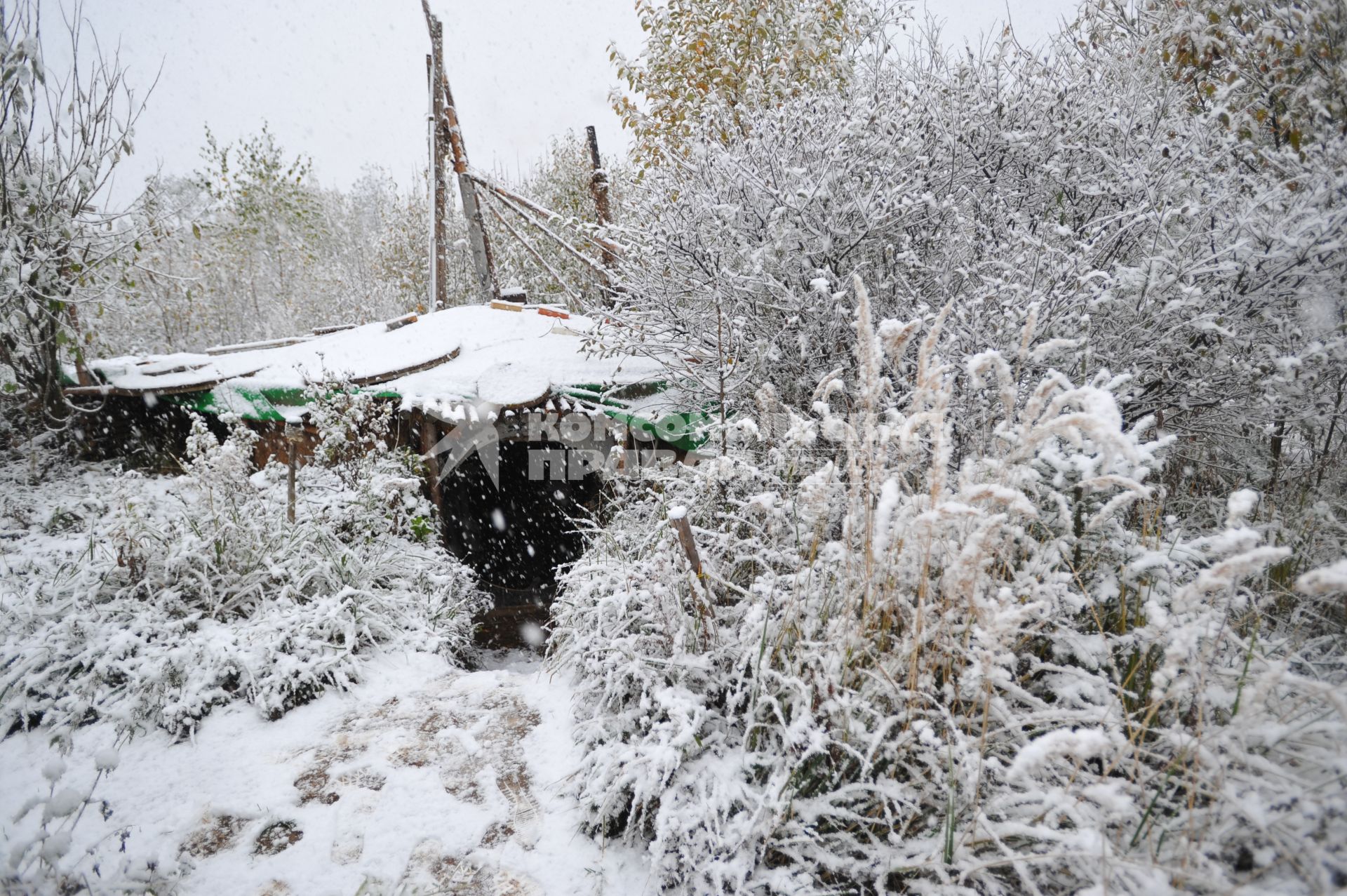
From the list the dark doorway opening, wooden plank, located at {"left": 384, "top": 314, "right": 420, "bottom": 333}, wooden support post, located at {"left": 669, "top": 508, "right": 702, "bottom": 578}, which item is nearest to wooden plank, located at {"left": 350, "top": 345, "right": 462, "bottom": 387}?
the dark doorway opening

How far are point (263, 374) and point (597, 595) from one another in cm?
423

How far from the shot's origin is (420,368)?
17.0 feet

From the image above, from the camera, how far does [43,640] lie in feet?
9.13

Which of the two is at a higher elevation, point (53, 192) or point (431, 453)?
point (53, 192)

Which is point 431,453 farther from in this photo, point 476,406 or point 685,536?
point 685,536

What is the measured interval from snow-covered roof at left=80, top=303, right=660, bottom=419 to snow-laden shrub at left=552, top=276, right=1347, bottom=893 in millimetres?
2624

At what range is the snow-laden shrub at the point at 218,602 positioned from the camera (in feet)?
8.60

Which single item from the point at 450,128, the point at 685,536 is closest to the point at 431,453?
the point at 685,536

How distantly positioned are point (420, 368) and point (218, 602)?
260cm

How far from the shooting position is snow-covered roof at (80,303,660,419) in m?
4.71

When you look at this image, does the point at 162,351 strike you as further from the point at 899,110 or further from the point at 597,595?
the point at 899,110

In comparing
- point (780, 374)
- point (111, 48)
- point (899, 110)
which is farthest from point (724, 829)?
point (111, 48)

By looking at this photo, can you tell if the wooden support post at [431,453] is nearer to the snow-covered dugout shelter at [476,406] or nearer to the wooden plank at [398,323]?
the snow-covered dugout shelter at [476,406]

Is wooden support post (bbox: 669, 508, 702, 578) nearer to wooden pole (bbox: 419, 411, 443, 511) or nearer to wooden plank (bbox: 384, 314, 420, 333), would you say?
wooden pole (bbox: 419, 411, 443, 511)
